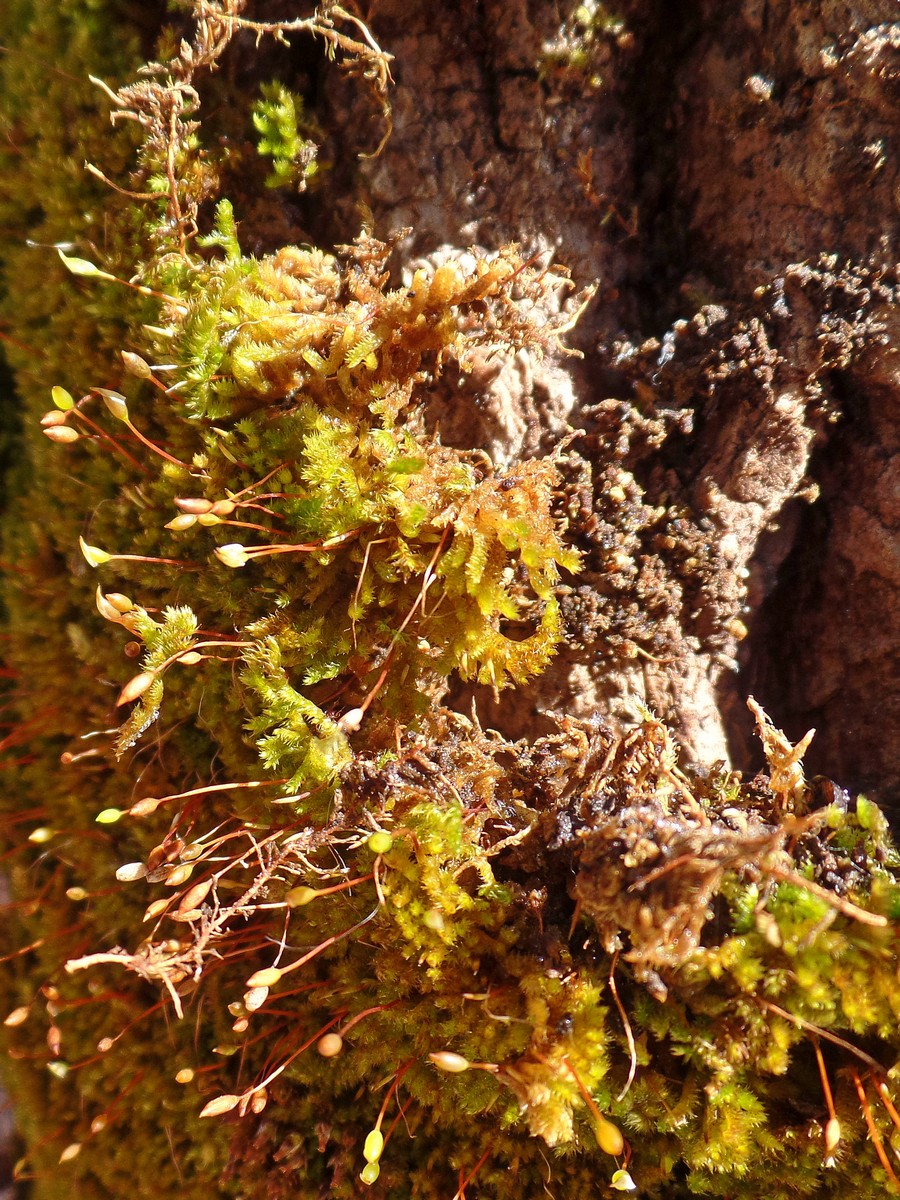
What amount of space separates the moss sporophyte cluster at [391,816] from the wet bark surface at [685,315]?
11cm

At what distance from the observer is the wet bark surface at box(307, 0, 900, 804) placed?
1.46 meters

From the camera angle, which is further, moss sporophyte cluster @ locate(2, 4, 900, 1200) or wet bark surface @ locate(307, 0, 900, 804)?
wet bark surface @ locate(307, 0, 900, 804)

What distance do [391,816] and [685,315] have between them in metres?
1.15

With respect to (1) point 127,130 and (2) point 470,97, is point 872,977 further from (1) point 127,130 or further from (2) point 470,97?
(1) point 127,130

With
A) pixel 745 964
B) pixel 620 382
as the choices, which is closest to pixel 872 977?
pixel 745 964

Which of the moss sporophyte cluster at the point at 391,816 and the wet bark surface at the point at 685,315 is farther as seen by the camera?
the wet bark surface at the point at 685,315

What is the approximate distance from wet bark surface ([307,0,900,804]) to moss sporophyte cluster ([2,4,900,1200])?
11 cm

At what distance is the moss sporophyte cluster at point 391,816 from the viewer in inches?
47.6

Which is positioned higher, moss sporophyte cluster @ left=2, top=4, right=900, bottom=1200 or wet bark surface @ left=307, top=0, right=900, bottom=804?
wet bark surface @ left=307, top=0, right=900, bottom=804

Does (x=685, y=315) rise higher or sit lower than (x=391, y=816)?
higher

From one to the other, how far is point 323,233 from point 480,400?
0.48 m

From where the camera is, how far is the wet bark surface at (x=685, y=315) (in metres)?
1.46

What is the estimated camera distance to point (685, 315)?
1566 millimetres

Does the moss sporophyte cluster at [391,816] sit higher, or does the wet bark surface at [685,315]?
the wet bark surface at [685,315]
